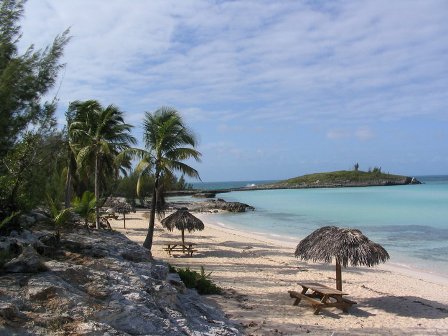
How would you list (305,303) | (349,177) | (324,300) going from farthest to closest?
1. (349,177)
2. (305,303)
3. (324,300)

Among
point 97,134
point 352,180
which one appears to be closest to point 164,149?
point 97,134

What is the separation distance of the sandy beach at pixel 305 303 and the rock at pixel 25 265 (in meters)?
3.56

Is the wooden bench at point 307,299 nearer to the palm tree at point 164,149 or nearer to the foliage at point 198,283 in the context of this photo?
the foliage at point 198,283

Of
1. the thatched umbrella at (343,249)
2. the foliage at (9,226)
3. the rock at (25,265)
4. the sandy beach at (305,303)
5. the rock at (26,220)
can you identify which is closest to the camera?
the rock at (25,265)

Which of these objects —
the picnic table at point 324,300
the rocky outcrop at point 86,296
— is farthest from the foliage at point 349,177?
the rocky outcrop at point 86,296

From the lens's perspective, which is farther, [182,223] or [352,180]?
[352,180]

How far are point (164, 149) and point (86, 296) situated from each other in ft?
33.7

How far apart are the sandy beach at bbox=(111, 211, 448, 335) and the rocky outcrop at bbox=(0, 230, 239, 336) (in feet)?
6.45

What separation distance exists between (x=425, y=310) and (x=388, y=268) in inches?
258

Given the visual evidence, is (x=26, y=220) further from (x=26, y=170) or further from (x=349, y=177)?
(x=349, y=177)

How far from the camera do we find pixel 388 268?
659 inches

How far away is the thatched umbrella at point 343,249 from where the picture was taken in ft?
32.5

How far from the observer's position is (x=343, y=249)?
10.0m

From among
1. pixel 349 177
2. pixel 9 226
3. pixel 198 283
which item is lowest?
pixel 198 283
